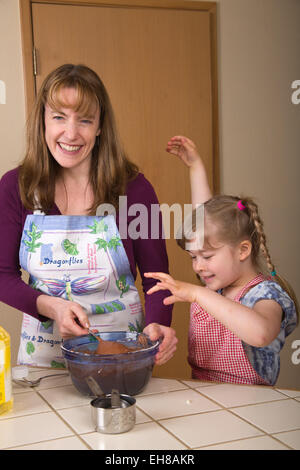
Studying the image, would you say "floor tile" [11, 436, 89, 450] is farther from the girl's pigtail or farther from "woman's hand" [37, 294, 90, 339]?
the girl's pigtail

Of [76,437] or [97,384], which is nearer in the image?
[76,437]

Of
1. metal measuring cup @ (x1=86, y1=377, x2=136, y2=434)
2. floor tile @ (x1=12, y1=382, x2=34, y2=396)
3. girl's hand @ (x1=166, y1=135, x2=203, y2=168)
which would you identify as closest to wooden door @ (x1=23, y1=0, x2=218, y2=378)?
girl's hand @ (x1=166, y1=135, x2=203, y2=168)

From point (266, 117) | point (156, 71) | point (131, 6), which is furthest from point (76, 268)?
point (266, 117)

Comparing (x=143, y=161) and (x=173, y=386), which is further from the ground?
(x=143, y=161)

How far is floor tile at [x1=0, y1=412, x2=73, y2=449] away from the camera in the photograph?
3.19ft

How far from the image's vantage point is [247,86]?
285 centimetres

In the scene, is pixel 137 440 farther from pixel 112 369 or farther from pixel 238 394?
pixel 238 394

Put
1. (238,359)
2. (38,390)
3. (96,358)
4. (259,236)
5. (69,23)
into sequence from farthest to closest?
(69,23), (259,236), (238,359), (38,390), (96,358)

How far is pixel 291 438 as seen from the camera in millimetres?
958

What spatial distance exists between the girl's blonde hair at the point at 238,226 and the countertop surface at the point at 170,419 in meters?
0.42

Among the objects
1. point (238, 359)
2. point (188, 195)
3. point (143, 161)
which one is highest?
point (143, 161)

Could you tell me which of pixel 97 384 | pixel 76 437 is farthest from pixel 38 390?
pixel 76 437

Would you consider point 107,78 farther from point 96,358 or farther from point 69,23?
point 96,358

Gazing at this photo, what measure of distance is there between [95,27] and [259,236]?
1.50 metres
